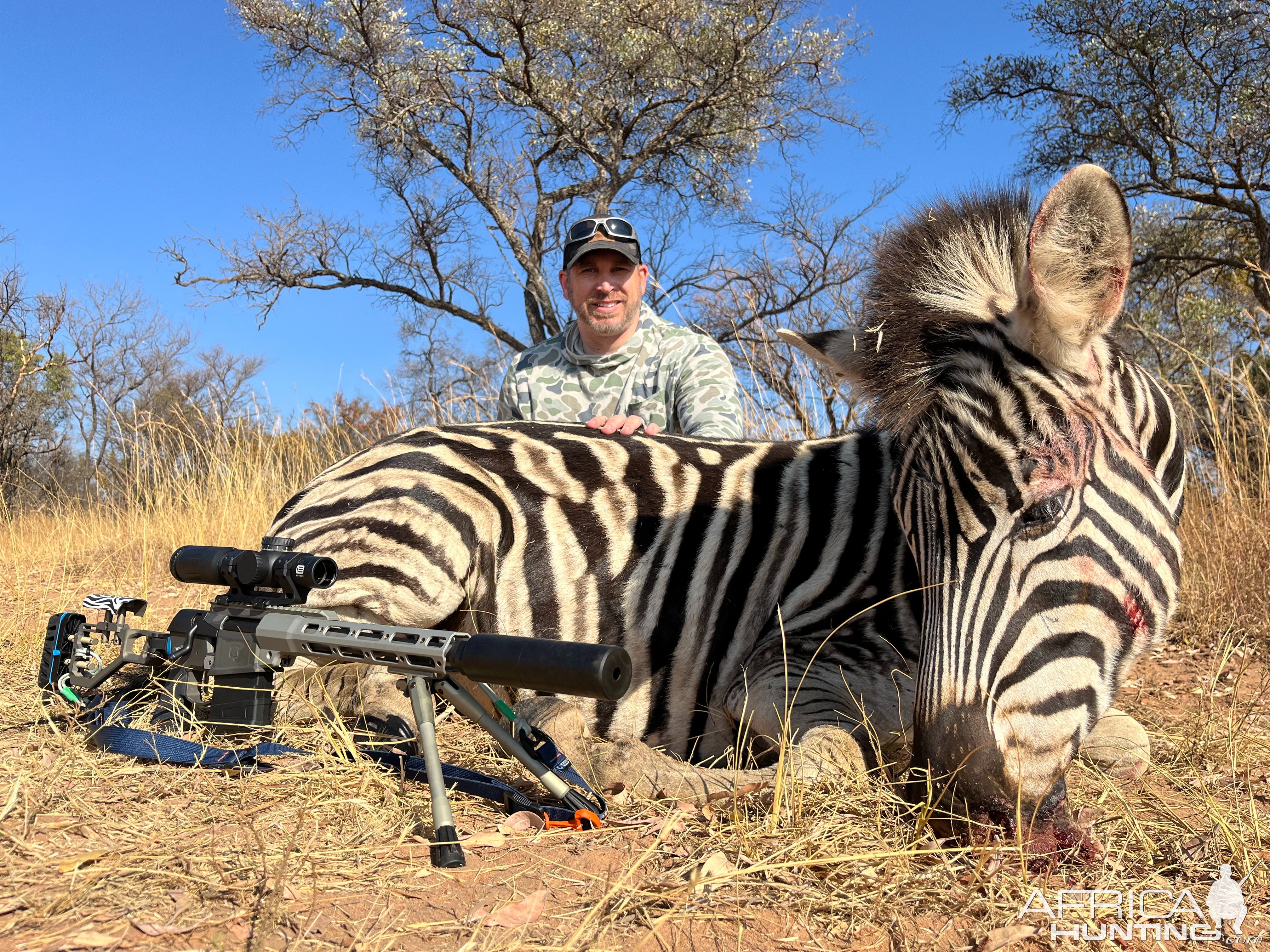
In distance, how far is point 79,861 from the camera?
1.74 m

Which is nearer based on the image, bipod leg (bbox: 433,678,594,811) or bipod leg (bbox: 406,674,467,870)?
bipod leg (bbox: 406,674,467,870)

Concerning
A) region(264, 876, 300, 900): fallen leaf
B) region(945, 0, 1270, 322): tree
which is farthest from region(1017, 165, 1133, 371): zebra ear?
region(945, 0, 1270, 322): tree

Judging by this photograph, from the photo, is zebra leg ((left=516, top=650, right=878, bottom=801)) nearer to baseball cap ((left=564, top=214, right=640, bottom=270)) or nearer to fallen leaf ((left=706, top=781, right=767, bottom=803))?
fallen leaf ((left=706, top=781, right=767, bottom=803))

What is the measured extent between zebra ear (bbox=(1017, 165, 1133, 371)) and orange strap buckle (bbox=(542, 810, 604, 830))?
5.15 feet

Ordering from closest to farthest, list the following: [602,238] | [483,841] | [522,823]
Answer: [483,841] → [522,823] → [602,238]

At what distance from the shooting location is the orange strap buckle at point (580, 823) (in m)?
2.07

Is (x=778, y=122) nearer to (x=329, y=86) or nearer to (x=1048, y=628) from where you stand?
(x=329, y=86)

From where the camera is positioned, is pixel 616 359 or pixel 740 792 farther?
pixel 616 359

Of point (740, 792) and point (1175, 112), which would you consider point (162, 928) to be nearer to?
point (740, 792)

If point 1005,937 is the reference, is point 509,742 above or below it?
above

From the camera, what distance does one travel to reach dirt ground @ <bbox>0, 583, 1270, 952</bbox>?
1587 millimetres

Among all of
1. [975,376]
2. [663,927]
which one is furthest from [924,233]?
[663,927]

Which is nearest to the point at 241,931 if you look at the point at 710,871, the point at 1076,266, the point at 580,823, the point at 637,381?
the point at 580,823

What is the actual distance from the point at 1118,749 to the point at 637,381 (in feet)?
10.8
